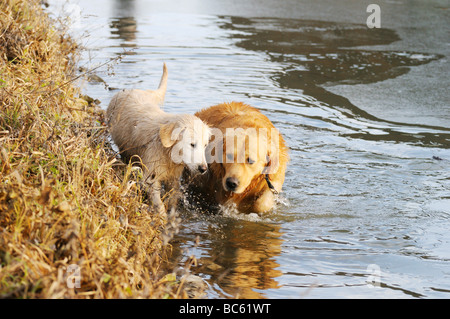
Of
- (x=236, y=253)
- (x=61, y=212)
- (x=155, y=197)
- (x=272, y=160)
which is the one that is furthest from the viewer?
(x=272, y=160)

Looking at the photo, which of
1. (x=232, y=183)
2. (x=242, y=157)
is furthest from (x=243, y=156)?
(x=232, y=183)

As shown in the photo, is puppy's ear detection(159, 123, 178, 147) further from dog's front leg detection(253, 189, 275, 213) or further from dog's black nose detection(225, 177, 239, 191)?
dog's front leg detection(253, 189, 275, 213)

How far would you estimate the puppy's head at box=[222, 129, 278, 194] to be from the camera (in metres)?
5.43

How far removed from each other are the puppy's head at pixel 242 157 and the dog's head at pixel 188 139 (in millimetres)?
364

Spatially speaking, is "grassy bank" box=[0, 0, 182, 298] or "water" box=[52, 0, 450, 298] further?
"water" box=[52, 0, 450, 298]

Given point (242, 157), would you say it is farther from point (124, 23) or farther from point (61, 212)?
point (124, 23)

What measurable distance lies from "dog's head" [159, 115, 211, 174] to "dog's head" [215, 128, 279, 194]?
1.20 feet

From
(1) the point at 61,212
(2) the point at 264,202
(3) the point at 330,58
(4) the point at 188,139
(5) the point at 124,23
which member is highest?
(5) the point at 124,23

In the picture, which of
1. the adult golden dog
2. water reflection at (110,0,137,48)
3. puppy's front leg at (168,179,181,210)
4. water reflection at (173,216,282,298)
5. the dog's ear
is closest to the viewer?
water reflection at (173,216,282,298)

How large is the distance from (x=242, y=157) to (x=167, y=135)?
781mm

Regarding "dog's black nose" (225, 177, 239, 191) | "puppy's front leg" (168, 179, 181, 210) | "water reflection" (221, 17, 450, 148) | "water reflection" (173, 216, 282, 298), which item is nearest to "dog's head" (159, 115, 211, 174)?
"dog's black nose" (225, 177, 239, 191)

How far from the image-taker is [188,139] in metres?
5.12

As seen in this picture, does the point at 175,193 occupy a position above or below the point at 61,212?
below

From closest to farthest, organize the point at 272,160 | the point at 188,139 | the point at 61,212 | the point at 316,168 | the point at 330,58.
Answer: the point at 61,212 → the point at 188,139 → the point at 272,160 → the point at 316,168 → the point at 330,58
